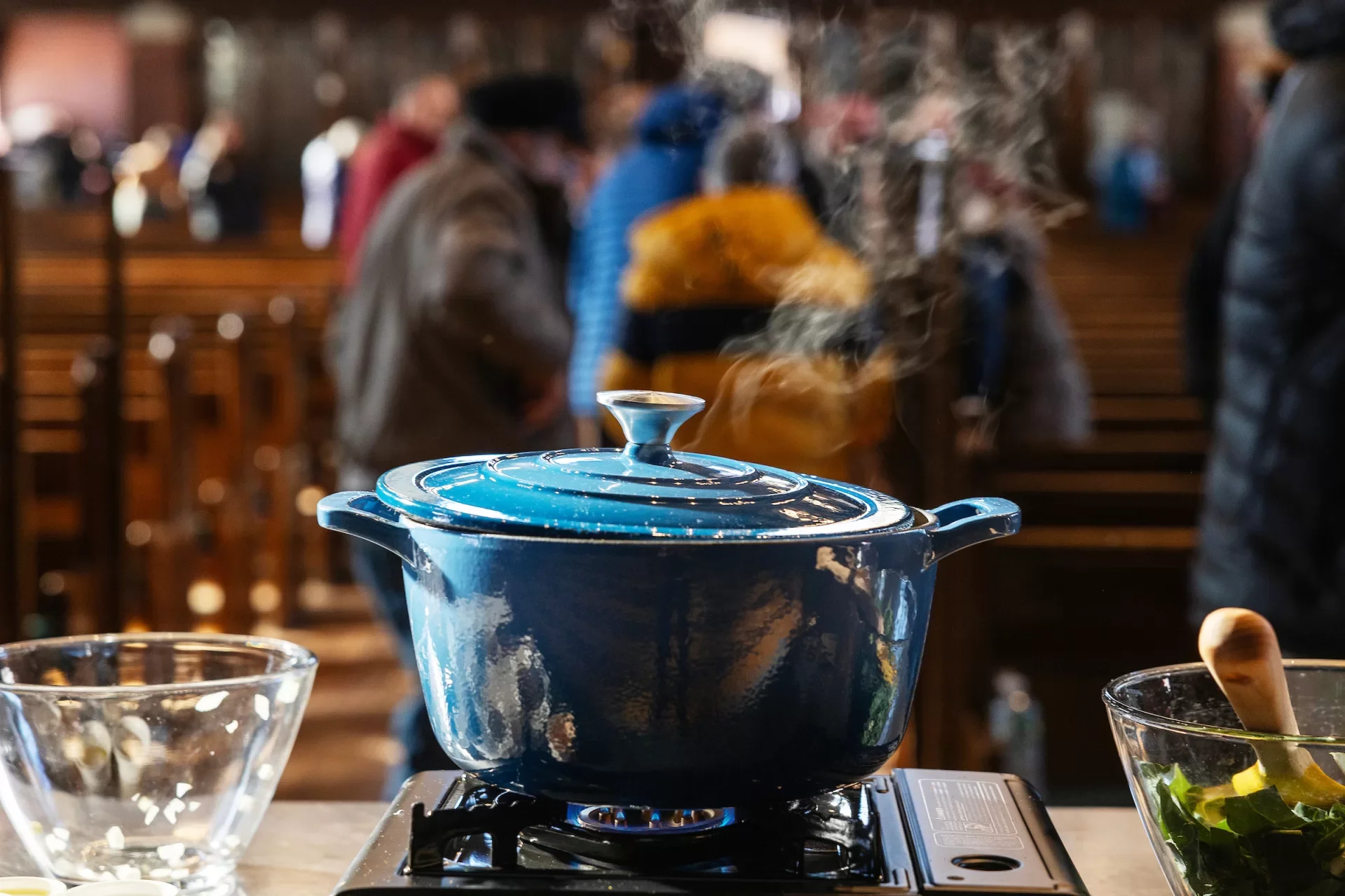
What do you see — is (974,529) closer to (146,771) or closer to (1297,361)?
(146,771)

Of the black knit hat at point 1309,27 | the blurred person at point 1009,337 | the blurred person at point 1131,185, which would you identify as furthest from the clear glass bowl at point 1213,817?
the blurred person at point 1131,185

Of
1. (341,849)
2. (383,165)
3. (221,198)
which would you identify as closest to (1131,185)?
(221,198)

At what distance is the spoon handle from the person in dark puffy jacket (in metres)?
1.29

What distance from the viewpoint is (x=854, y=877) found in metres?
0.67

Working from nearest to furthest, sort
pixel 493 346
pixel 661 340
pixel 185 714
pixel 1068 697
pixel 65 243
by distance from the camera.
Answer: pixel 185 714 < pixel 661 340 < pixel 493 346 < pixel 1068 697 < pixel 65 243

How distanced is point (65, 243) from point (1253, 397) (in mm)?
7265

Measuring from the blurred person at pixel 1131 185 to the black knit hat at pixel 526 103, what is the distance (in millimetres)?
8425

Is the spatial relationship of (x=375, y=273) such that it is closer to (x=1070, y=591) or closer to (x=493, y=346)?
(x=493, y=346)

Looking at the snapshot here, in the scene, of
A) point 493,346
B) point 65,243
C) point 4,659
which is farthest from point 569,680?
point 65,243

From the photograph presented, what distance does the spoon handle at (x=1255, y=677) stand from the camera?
0.67 meters

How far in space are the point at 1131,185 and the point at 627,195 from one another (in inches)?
348

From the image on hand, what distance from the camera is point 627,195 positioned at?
2770 millimetres

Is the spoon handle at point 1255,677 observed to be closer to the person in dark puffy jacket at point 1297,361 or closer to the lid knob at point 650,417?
the lid knob at point 650,417

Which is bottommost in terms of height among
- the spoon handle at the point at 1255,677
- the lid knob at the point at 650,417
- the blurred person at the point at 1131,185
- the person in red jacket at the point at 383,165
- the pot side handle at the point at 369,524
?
the spoon handle at the point at 1255,677
